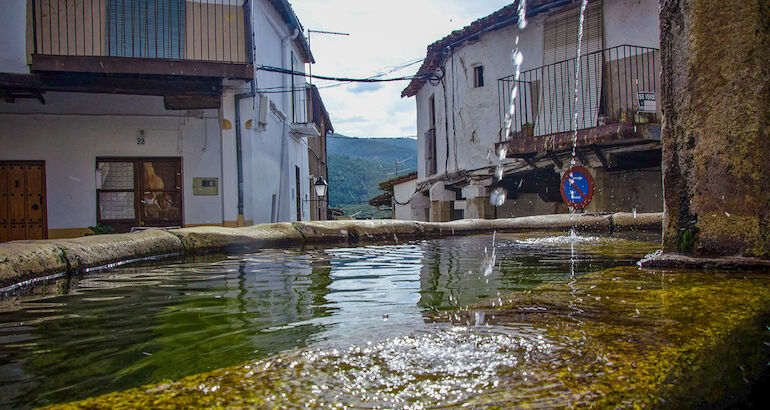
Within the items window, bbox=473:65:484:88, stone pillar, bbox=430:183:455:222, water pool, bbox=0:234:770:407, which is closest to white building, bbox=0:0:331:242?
window, bbox=473:65:484:88

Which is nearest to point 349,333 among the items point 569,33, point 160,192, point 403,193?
point 160,192

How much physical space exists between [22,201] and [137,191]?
2.25 m

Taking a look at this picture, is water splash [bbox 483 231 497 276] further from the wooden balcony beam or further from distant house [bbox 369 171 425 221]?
distant house [bbox 369 171 425 221]

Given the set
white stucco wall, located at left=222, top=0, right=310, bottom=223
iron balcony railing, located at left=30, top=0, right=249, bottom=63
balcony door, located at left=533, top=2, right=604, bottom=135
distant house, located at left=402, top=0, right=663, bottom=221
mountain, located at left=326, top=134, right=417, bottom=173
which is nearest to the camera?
iron balcony railing, located at left=30, top=0, right=249, bottom=63

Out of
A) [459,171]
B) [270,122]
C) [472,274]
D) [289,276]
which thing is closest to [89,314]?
[289,276]

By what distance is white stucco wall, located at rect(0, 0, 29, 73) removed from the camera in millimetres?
10070

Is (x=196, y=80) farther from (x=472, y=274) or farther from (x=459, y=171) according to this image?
(x=472, y=274)

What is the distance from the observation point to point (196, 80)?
36.7 feet

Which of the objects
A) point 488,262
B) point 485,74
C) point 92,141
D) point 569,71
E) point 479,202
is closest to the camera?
point 488,262

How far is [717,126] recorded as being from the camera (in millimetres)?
3148

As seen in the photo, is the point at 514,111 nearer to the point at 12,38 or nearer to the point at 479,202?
the point at 479,202

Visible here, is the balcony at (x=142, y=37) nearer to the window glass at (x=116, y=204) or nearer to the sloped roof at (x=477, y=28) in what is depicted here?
the window glass at (x=116, y=204)

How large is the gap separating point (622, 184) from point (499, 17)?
4989mm

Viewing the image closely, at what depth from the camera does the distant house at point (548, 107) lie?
11.2 m
